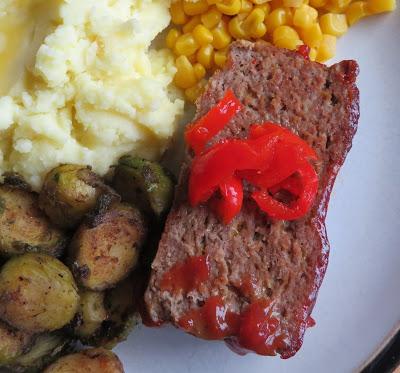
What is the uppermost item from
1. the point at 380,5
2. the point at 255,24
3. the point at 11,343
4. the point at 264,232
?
the point at 380,5

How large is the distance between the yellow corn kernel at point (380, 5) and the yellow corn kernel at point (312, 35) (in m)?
0.45

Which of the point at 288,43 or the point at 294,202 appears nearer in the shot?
the point at 294,202

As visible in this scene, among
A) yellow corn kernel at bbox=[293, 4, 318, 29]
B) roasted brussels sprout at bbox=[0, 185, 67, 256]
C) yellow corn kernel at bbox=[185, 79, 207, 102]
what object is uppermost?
yellow corn kernel at bbox=[293, 4, 318, 29]

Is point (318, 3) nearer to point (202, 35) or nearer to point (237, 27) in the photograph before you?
point (237, 27)

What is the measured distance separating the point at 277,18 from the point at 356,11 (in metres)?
0.66

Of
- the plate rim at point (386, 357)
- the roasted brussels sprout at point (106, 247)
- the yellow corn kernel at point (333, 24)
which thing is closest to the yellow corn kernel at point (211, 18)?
the yellow corn kernel at point (333, 24)

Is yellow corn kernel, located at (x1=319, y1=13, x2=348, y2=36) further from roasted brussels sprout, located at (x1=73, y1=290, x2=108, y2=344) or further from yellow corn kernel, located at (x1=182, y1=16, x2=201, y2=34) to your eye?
roasted brussels sprout, located at (x1=73, y1=290, x2=108, y2=344)

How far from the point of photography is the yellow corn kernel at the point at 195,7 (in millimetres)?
4551

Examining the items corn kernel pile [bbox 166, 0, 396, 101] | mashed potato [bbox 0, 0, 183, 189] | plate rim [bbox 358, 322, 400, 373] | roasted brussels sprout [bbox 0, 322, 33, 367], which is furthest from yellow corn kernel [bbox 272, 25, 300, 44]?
roasted brussels sprout [bbox 0, 322, 33, 367]

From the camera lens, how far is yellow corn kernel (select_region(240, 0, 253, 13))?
454cm

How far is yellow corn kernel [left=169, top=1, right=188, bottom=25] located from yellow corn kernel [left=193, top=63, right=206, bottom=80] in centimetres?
37

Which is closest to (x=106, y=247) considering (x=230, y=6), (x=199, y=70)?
(x=199, y=70)

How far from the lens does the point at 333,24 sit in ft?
15.3

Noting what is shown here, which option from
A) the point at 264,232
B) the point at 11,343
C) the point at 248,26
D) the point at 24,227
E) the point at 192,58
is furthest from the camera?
the point at 192,58
